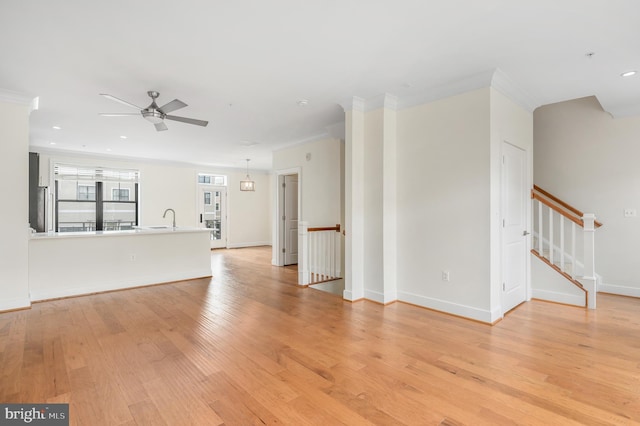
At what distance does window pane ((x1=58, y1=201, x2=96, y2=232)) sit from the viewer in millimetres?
7488

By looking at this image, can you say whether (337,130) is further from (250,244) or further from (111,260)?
(250,244)

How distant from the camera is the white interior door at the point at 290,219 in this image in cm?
728

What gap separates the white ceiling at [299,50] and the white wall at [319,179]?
1524 millimetres

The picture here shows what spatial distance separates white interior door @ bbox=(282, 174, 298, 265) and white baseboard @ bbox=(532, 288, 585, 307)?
473cm

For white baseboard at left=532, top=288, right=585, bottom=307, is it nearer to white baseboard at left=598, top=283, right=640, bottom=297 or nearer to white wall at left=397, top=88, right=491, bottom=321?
white baseboard at left=598, top=283, right=640, bottom=297

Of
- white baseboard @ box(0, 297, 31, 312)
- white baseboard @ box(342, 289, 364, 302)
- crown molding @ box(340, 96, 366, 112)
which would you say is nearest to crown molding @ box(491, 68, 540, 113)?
crown molding @ box(340, 96, 366, 112)

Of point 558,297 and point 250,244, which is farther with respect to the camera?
point 250,244

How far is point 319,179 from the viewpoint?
20.6 feet

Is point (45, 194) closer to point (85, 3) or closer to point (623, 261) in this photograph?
point (85, 3)

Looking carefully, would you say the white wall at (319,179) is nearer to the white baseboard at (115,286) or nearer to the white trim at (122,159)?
the white baseboard at (115,286)

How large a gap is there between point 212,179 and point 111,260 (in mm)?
5497

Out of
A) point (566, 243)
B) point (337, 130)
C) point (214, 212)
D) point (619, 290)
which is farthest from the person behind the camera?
point (214, 212)

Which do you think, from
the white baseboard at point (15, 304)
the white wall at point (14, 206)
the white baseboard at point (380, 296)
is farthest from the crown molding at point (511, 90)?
the white baseboard at point (15, 304)

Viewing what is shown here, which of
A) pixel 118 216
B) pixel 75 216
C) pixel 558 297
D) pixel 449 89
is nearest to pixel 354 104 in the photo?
pixel 449 89
